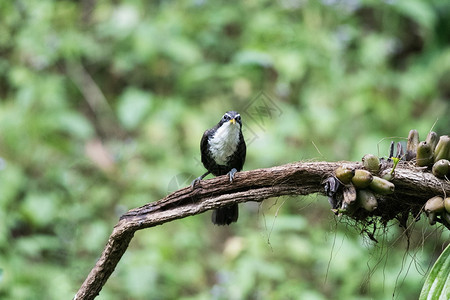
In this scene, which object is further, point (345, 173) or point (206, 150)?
point (206, 150)

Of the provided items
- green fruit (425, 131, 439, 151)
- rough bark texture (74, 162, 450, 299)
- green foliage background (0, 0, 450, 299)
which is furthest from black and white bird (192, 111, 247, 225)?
green fruit (425, 131, 439, 151)

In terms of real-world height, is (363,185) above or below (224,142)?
below

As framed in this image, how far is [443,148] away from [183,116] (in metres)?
3.23

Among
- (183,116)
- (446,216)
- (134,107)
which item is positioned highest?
(134,107)

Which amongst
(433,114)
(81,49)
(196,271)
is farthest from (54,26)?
(433,114)

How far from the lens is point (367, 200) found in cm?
151

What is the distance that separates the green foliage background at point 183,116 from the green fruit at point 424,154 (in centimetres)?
A: 230

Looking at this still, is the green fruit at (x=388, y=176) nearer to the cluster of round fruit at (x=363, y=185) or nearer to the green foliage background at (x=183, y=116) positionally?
Result: the cluster of round fruit at (x=363, y=185)

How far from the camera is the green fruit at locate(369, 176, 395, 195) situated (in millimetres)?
1476

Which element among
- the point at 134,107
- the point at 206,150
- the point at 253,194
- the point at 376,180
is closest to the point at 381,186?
the point at 376,180

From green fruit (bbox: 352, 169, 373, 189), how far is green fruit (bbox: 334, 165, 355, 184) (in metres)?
0.01

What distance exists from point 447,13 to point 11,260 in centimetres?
428

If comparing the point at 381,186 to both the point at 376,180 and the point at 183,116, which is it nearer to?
the point at 376,180

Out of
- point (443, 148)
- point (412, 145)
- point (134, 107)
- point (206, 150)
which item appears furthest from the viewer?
point (134, 107)
